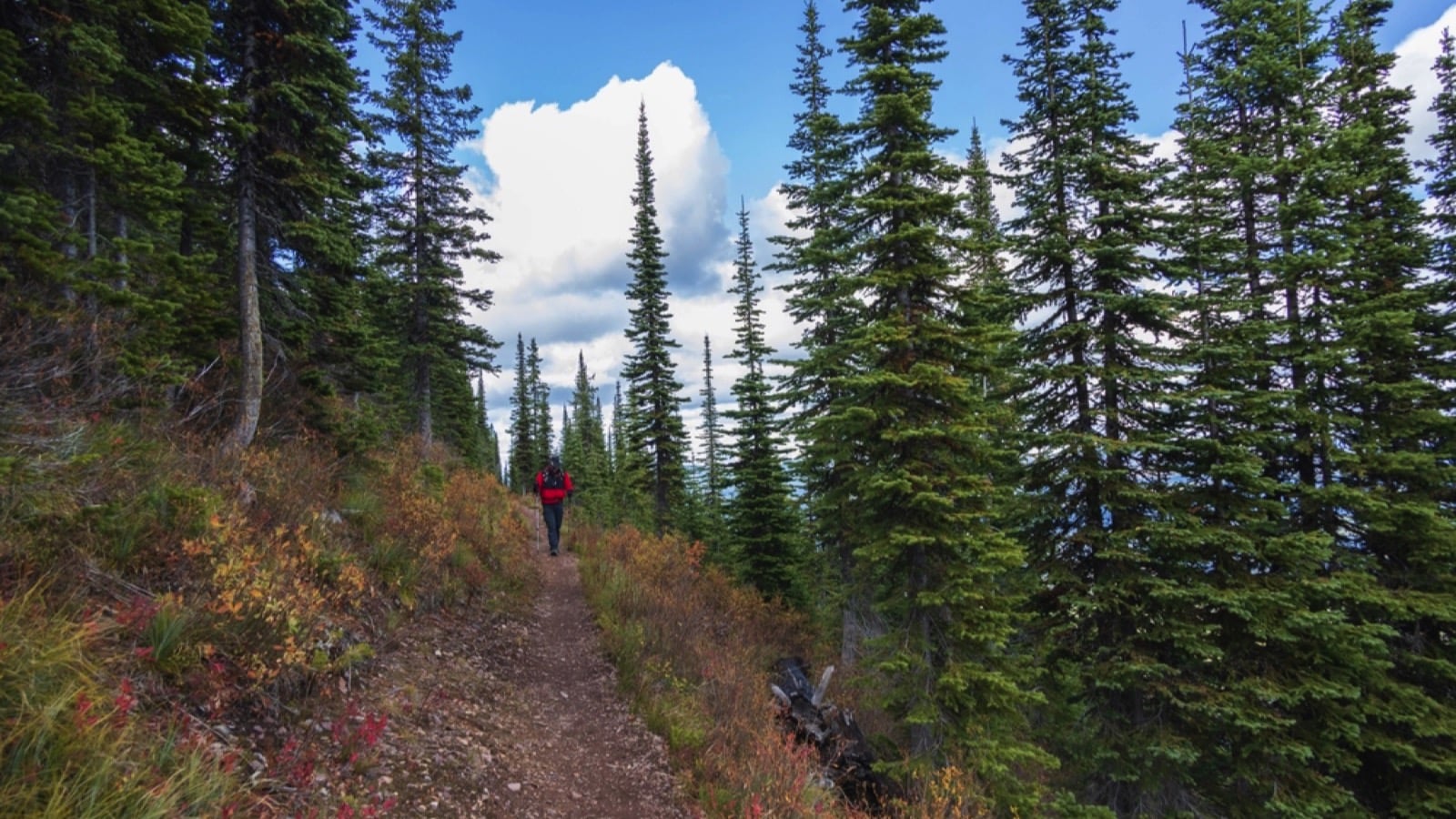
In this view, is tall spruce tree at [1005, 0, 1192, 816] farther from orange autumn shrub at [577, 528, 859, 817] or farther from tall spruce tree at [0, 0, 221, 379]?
tall spruce tree at [0, 0, 221, 379]

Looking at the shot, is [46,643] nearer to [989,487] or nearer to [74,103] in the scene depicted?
[74,103]

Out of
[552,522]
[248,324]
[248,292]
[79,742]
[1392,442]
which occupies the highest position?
[248,292]

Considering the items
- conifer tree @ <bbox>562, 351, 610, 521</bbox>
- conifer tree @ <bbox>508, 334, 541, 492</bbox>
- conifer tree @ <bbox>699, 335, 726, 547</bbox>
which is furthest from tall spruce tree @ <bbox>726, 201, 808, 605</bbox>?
conifer tree @ <bbox>508, 334, 541, 492</bbox>

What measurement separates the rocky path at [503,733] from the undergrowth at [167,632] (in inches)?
16.7

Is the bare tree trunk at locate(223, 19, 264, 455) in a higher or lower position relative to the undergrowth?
higher

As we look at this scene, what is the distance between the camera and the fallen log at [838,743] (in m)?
9.95

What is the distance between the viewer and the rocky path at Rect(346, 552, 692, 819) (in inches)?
218

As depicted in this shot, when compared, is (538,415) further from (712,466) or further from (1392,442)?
(1392,442)

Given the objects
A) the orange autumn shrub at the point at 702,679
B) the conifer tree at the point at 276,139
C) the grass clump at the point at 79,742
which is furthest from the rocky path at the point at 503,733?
the conifer tree at the point at 276,139

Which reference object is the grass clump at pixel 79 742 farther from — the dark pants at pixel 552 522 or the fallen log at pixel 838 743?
the dark pants at pixel 552 522

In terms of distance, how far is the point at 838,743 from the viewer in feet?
34.4

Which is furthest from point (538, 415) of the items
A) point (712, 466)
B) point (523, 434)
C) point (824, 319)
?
point (824, 319)

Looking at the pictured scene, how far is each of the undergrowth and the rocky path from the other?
423 millimetres

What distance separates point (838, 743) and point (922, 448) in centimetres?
568
